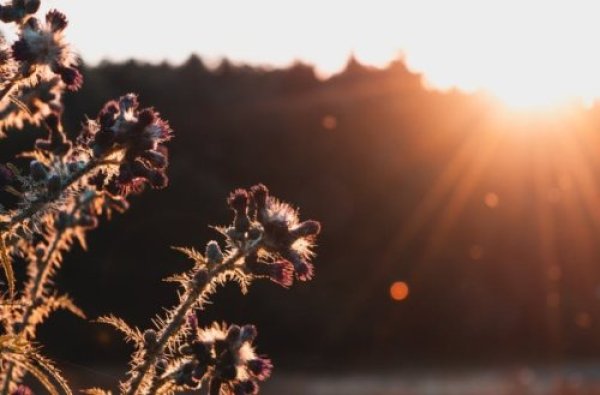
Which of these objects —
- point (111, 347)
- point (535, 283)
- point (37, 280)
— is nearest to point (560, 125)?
point (535, 283)

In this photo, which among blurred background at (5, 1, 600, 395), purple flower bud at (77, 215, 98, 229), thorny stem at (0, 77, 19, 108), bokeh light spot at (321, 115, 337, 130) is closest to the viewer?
thorny stem at (0, 77, 19, 108)

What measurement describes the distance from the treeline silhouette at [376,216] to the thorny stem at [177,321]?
72.1 feet

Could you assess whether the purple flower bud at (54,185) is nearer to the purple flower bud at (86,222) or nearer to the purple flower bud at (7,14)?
the purple flower bud at (7,14)

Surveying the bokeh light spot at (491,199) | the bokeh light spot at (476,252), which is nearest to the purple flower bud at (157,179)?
the bokeh light spot at (476,252)

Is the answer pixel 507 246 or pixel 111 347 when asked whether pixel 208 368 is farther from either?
pixel 507 246

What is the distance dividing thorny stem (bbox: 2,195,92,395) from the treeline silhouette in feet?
70.4

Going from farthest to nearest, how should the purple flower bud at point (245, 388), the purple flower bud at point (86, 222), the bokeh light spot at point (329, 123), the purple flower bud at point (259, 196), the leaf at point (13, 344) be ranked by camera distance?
1. the bokeh light spot at point (329, 123)
2. the purple flower bud at point (86, 222)
3. the purple flower bud at point (259, 196)
4. the purple flower bud at point (245, 388)
5. the leaf at point (13, 344)

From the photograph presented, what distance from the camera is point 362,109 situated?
102 ft

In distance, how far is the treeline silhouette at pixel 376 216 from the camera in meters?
25.4

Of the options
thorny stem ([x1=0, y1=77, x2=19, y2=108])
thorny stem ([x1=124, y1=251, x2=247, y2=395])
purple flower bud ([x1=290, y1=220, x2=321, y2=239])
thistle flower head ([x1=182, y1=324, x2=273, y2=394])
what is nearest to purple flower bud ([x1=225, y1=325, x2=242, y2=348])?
thistle flower head ([x1=182, y1=324, x2=273, y2=394])

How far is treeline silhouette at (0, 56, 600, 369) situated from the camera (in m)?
25.4

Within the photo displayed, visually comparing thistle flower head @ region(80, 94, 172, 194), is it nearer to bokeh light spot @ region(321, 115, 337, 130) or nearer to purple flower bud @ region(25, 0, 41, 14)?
purple flower bud @ region(25, 0, 41, 14)

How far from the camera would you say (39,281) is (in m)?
2.39

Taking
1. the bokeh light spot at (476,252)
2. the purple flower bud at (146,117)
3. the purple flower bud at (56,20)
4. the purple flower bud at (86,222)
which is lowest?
the purple flower bud at (146,117)
